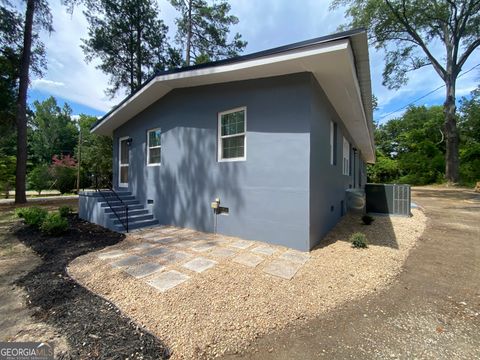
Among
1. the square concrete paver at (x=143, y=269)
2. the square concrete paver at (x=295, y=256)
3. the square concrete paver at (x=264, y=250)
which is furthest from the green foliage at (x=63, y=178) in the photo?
the square concrete paver at (x=295, y=256)

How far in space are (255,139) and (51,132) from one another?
49896 mm

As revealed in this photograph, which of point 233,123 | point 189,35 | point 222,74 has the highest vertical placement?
point 189,35

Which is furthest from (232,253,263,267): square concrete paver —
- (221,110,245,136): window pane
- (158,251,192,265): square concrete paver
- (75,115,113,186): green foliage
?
(75,115,113,186): green foliage

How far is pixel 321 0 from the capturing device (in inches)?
320

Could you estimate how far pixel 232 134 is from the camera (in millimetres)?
5391

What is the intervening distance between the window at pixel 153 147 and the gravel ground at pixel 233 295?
12.5ft

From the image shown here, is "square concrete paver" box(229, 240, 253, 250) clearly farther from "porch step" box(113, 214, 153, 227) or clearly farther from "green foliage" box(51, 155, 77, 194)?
"green foliage" box(51, 155, 77, 194)

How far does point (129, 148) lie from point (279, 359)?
8420 mm

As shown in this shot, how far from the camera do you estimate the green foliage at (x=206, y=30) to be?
1369 cm

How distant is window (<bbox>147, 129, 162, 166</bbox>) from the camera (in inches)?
289

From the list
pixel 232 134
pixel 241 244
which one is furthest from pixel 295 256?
pixel 232 134

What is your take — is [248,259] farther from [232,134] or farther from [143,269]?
[232,134]

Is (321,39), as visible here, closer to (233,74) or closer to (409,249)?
(233,74)

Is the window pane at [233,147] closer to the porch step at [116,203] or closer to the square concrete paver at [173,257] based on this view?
the square concrete paver at [173,257]
